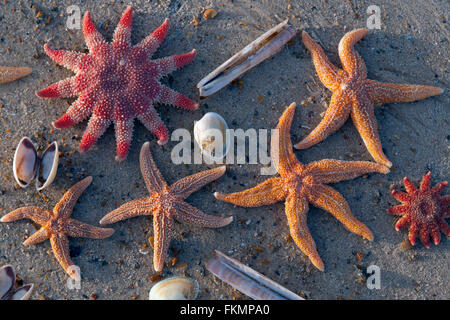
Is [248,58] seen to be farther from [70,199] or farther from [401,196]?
[70,199]

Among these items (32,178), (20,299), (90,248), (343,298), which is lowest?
(343,298)

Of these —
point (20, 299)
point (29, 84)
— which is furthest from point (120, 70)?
point (20, 299)

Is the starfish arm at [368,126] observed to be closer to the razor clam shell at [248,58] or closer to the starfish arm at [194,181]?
the razor clam shell at [248,58]

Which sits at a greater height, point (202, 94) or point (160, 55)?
point (160, 55)

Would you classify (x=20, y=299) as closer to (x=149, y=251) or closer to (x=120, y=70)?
(x=149, y=251)

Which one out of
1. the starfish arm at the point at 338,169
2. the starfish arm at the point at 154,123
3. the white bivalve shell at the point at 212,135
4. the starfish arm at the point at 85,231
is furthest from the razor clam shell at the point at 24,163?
the starfish arm at the point at 338,169

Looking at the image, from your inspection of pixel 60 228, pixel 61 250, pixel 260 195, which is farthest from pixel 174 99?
pixel 61 250
